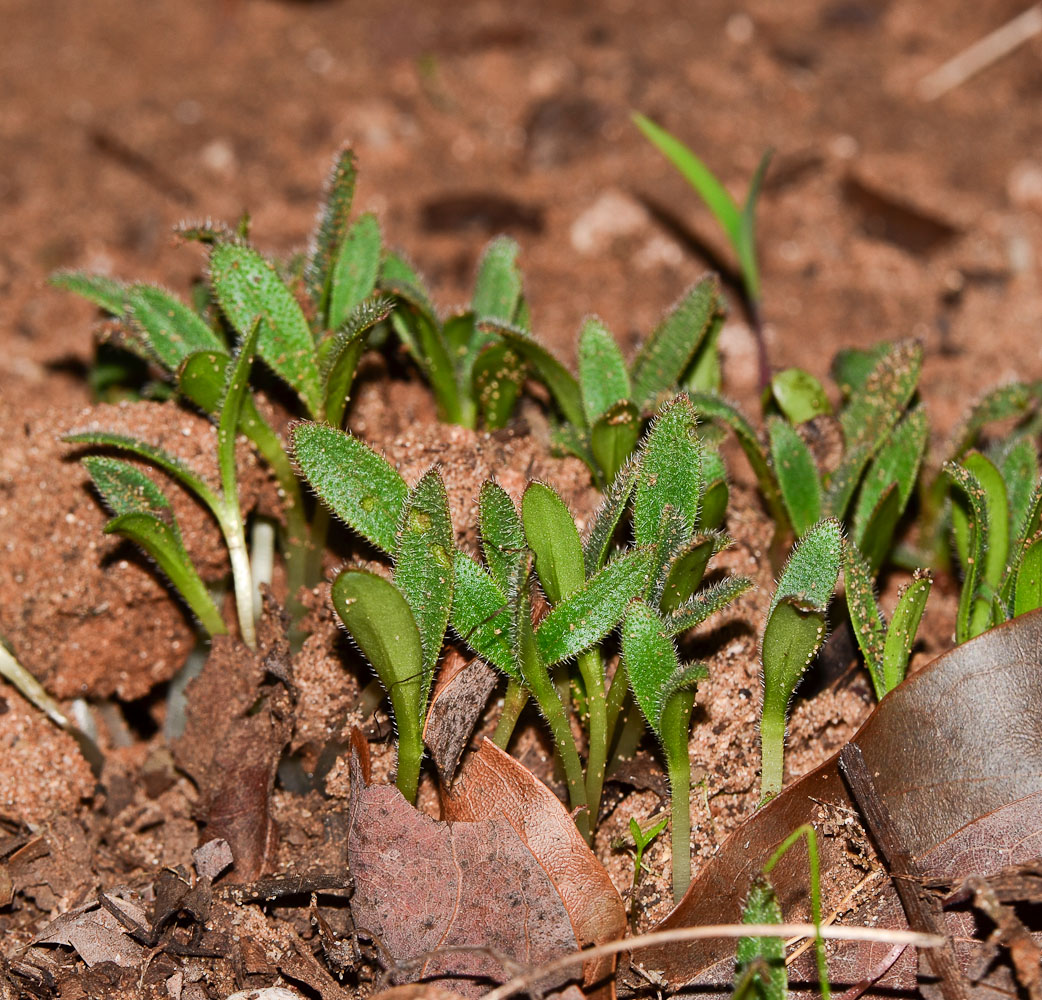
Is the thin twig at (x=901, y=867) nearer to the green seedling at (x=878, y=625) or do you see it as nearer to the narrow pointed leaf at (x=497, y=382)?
the green seedling at (x=878, y=625)

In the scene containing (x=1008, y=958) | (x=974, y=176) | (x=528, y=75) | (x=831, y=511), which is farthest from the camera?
(x=528, y=75)

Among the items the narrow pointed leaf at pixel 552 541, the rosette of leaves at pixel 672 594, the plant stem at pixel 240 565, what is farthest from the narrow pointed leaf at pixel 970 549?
the plant stem at pixel 240 565

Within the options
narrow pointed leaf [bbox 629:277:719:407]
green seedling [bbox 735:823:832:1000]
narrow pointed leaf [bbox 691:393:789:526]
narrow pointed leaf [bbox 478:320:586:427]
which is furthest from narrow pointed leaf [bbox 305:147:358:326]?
green seedling [bbox 735:823:832:1000]

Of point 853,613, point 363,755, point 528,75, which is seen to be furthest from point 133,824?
point 528,75

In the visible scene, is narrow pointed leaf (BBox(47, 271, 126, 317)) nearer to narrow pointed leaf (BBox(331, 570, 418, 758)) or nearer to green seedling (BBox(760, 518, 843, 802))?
narrow pointed leaf (BBox(331, 570, 418, 758))

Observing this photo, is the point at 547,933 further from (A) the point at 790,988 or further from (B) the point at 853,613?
(B) the point at 853,613

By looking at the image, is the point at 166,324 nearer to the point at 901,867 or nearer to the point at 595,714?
the point at 595,714

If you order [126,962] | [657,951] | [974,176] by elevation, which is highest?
[974,176]
